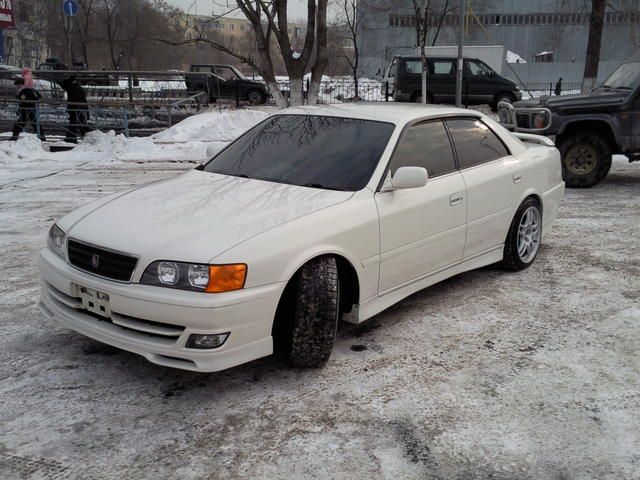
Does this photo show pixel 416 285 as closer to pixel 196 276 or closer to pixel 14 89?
pixel 196 276

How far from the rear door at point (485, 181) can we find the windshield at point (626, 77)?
494 cm

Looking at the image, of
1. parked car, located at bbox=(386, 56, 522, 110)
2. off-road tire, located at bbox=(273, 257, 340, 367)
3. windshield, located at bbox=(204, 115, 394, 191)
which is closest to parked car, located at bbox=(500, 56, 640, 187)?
windshield, located at bbox=(204, 115, 394, 191)

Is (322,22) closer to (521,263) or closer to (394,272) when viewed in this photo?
(521,263)

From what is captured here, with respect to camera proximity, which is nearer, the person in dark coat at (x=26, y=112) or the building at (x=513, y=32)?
the person in dark coat at (x=26, y=112)

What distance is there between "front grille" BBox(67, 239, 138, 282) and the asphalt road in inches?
24.6

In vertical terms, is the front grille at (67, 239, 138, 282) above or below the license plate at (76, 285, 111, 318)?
above

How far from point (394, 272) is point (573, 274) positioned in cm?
220

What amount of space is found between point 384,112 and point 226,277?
2.09 meters

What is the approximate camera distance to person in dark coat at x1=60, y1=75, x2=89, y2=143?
1483 centimetres

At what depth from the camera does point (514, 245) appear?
5.27 meters

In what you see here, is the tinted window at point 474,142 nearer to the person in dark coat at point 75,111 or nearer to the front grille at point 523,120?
the front grille at point 523,120

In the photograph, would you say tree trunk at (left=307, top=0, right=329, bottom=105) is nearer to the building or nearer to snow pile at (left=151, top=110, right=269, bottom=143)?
snow pile at (left=151, top=110, right=269, bottom=143)

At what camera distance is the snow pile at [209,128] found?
1516 cm

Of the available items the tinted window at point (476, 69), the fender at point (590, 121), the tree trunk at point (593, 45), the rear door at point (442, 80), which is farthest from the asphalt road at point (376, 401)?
the tinted window at point (476, 69)
